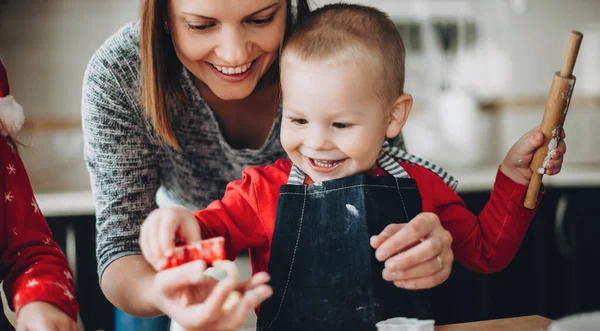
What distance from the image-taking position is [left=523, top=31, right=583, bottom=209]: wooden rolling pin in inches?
38.2

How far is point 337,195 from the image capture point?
1.11 meters

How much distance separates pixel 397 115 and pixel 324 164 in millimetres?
174

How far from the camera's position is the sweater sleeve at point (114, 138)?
1.33m

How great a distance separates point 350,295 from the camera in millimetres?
1068

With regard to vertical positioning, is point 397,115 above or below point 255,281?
above

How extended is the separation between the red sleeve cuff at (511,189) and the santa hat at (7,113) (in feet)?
2.77

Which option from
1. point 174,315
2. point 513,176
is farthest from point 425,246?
point 174,315

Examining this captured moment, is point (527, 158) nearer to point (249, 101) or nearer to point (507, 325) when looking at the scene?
point (507, 325)

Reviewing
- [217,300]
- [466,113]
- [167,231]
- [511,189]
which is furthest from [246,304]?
[466,113]

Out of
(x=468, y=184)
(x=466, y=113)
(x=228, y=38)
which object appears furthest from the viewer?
(x=466, y=113)

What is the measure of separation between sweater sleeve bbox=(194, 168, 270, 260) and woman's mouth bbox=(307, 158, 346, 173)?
95 mm

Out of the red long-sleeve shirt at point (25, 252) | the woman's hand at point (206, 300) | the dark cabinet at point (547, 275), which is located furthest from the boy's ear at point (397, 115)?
the dark cabinet at point (547, 275)

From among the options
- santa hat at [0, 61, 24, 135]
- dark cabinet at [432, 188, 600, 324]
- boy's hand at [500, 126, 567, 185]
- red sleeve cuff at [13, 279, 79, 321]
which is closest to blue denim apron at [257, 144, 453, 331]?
boy's hand at [500, 126, 567, 185]

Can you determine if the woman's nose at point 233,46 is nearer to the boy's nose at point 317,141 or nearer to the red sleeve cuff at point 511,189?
the boy's nose at point 317,141
